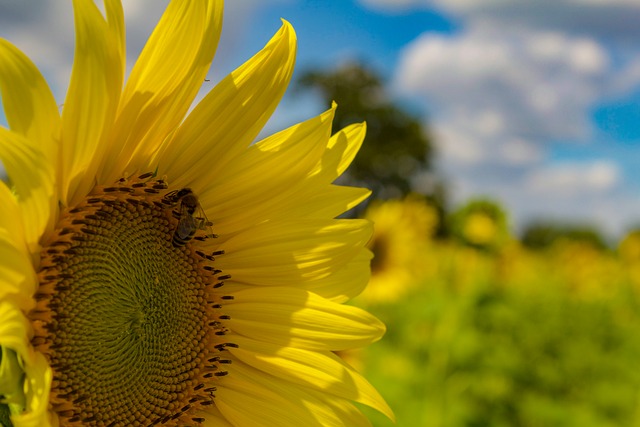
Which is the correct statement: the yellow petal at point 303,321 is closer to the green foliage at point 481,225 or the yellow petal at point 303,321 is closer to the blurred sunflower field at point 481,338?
the blurred sunflower field at point 481,338

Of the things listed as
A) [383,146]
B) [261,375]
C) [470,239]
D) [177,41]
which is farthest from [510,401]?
[383,146]

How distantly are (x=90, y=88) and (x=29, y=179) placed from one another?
0.63 feet

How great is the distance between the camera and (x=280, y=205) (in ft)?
5.39

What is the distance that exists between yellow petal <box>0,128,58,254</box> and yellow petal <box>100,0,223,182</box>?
0.22 m

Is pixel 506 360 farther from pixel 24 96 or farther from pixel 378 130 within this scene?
pixel 378 130

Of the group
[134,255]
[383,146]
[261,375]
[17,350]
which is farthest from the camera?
[383,146]

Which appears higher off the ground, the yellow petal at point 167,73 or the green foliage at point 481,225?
the green foliage at point 481,225

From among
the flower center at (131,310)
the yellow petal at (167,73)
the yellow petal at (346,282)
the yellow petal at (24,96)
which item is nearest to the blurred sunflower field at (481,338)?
the yellow petal at (346,282)

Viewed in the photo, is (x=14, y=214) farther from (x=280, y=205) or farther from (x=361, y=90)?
(x=361, y=90)

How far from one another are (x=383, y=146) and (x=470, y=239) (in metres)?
51.1

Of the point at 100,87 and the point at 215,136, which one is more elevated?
the point at 215,136

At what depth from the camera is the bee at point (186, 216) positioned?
1.57 m

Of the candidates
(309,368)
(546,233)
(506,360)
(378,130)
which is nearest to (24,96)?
(309,368)

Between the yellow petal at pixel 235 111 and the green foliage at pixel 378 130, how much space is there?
165 feet
